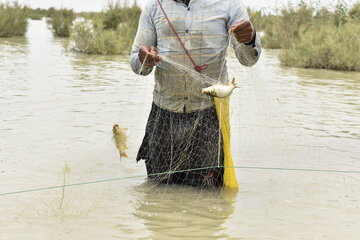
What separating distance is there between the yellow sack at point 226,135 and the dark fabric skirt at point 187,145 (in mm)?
43

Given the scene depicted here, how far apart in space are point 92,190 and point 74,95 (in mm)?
4906

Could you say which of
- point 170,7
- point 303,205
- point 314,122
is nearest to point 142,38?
point 170,7

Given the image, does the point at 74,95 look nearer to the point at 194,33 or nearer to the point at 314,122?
the point at 314,122

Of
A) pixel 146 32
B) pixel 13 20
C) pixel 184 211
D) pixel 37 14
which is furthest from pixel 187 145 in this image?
pixel 37 14

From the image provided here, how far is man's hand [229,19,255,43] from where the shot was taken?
346 centimetres

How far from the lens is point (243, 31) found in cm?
349

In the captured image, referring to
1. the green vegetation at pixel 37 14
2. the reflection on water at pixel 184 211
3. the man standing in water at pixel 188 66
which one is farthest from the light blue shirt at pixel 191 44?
the green vegetation at pixel 37 14

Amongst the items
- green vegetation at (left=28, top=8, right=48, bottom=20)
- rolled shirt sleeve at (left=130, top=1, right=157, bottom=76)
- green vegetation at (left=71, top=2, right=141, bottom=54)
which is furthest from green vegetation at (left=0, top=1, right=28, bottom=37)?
rolled shirt sleeve at (left=130, top=1, right=157, bottom=76)

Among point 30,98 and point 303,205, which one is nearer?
point 303,205

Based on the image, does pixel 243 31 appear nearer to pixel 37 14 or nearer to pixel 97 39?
pixel 97 39

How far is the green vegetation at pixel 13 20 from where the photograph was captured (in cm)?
2033

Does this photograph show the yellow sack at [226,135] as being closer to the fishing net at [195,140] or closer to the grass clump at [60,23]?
the fishing net at [195,140]

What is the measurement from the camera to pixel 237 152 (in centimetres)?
581

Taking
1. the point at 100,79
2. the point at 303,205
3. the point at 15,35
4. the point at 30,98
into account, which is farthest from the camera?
the point at 15,35
